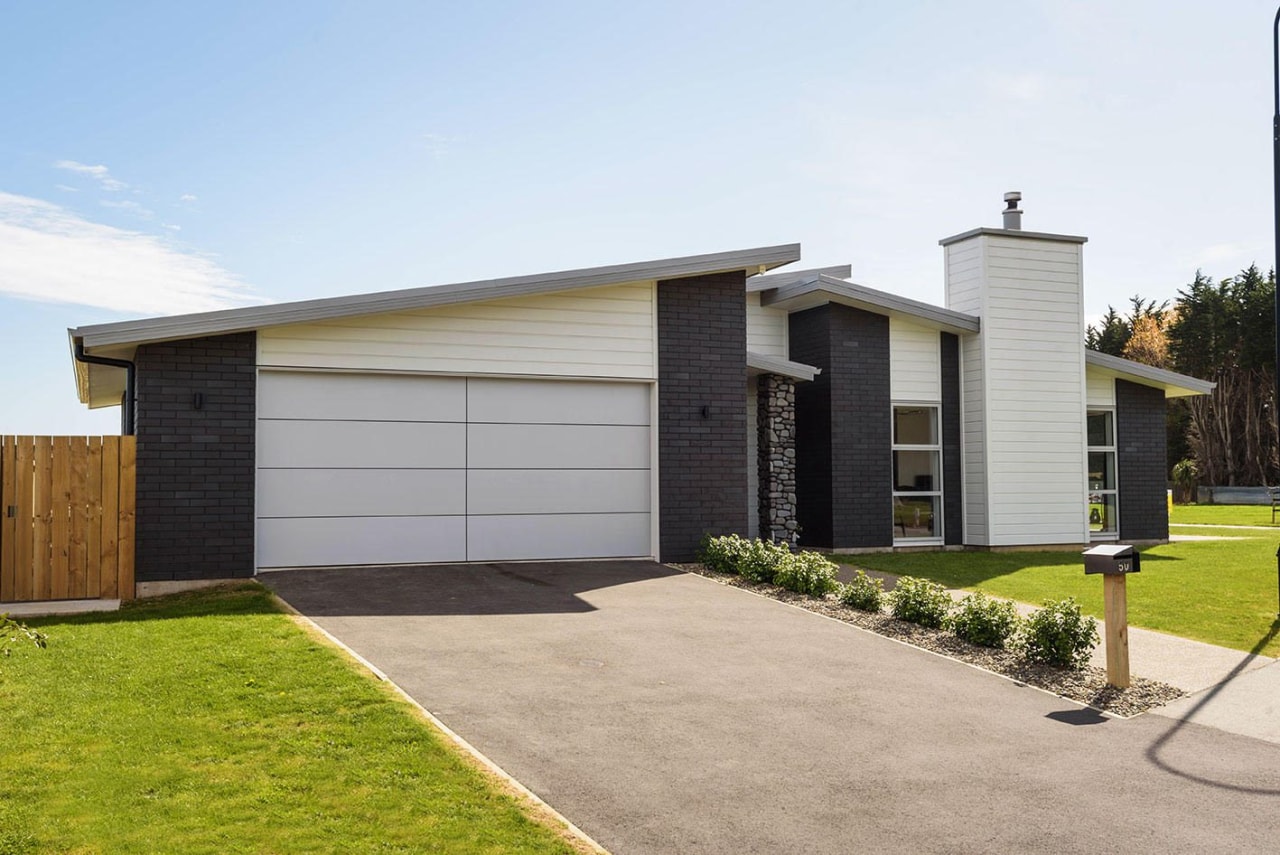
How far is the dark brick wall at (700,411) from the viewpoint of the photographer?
14.1 metres

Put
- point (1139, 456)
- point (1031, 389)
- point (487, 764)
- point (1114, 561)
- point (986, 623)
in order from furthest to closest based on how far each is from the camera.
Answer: point (1139, 456) < point (1031, 389) < point (986, 623) < point (1114, 561) < point (487, 764)

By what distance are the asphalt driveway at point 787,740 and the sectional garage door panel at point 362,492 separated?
83.8 inches

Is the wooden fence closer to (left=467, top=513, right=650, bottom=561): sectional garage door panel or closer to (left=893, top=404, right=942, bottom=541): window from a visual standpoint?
(left=467, top=513, right=650, bottom=561): sectional garage door panel

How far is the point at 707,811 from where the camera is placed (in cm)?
531

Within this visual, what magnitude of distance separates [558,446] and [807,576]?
395cm

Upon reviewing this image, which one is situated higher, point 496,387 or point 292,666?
point 496,387

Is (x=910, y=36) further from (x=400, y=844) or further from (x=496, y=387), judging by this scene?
(x=400, y=844)

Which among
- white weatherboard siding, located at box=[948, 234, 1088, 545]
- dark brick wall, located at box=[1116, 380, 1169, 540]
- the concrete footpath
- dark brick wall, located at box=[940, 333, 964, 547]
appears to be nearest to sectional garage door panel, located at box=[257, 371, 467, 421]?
the concrete footpath

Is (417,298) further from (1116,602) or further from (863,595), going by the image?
(1116,602)

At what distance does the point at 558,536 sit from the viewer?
13820mm

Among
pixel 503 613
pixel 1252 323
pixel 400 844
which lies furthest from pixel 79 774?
pixel 1252 323

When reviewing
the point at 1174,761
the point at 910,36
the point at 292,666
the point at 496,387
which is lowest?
the point at 1174,761

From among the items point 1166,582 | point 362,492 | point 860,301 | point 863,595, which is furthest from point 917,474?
point 362,492

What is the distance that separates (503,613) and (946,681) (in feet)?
14.1
